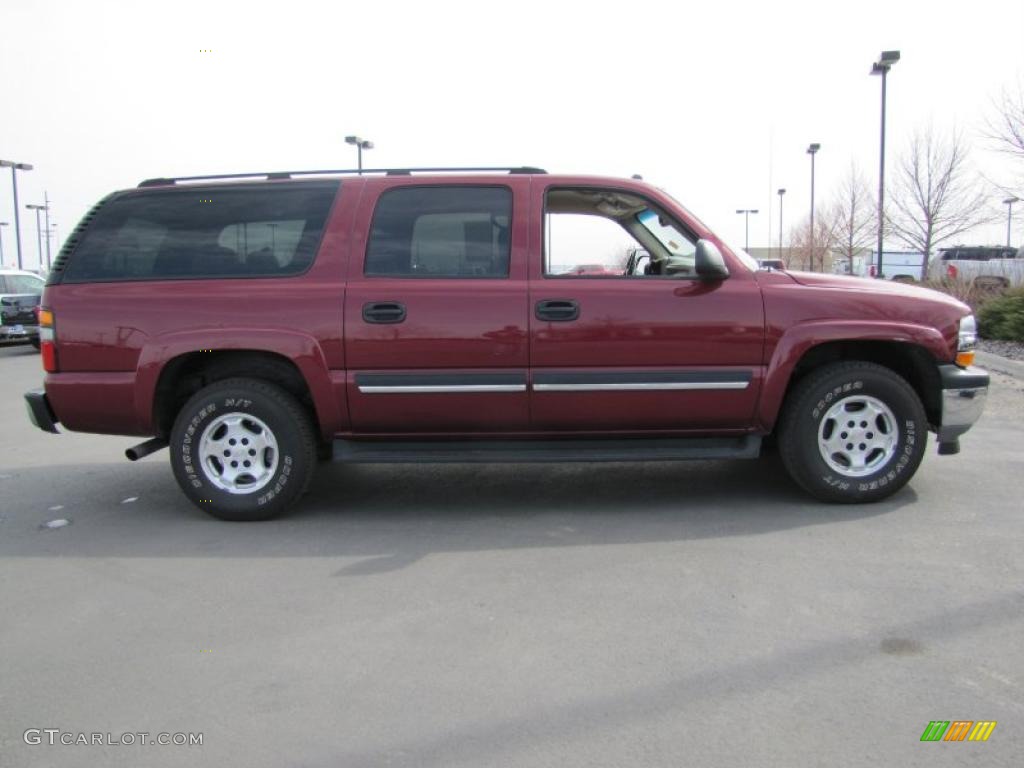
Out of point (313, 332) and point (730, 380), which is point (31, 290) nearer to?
point (313, 332)

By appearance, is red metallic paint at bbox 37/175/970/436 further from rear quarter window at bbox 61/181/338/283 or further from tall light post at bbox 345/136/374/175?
tall light post at bbox 345/136/374/175

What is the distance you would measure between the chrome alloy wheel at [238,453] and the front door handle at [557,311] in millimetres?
1735

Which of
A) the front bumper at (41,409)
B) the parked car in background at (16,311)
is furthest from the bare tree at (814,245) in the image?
the front bumper at (41,409)

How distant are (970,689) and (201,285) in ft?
13.8

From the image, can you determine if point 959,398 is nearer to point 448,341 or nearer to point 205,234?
point 448,341

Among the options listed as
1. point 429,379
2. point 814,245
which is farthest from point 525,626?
Answer: point 814,245

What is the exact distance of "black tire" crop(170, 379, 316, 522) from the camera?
479 cm

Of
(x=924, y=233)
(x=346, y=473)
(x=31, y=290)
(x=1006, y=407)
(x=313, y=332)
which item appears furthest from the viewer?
(x=924, y=233)

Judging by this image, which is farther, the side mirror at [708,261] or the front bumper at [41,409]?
the front bumper at [41,409]

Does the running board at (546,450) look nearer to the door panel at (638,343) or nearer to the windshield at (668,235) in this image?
the door panel at (638,343)

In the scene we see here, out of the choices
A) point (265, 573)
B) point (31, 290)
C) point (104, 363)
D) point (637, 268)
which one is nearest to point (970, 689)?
point (265, 573)

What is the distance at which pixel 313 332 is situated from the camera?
4668mm

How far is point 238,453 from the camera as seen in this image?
4.87 meters

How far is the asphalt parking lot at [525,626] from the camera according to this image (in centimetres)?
263
